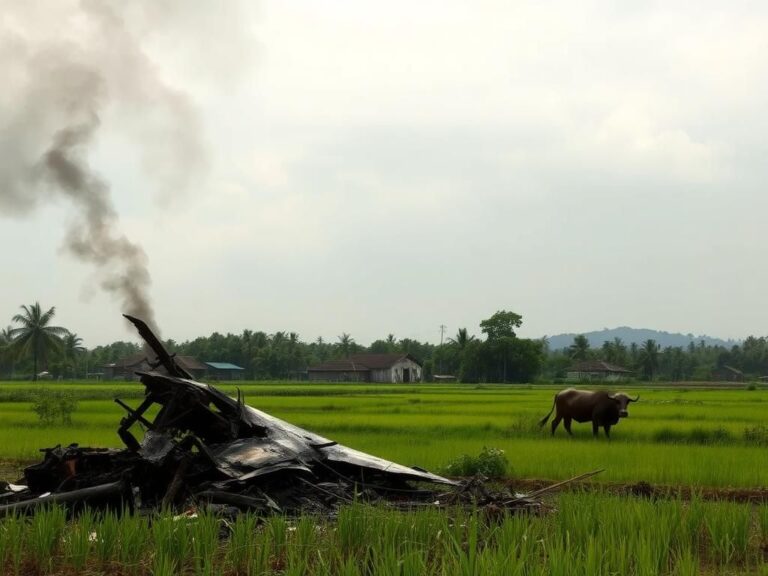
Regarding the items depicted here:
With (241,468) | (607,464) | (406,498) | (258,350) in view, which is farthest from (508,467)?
(258,350)

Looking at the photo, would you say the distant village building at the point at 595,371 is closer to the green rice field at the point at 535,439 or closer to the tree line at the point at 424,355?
the tree line at the point at 424,355

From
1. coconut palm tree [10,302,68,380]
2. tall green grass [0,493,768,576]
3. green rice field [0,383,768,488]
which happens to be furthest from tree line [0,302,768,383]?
tall green grass [0,493,768,576]

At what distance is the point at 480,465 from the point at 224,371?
7063 centimetres

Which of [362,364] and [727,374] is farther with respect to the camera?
[727,374]

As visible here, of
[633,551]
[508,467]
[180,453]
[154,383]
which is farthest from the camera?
[508,467]

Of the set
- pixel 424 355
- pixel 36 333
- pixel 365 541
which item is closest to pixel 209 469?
pixel 365 541

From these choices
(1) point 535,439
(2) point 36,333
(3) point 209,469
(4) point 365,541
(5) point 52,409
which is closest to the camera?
(4) point 365,541

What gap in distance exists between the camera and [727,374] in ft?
319

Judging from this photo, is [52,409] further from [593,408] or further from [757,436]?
[757,436]

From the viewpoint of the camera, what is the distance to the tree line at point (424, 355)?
213ft

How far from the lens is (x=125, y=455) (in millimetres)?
8578

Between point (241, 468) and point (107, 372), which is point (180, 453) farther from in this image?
point (107, 372)

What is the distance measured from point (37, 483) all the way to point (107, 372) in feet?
264

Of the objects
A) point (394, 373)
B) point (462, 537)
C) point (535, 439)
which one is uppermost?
point (462, 537)
